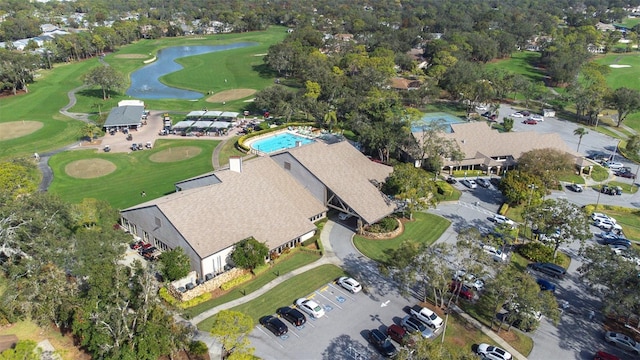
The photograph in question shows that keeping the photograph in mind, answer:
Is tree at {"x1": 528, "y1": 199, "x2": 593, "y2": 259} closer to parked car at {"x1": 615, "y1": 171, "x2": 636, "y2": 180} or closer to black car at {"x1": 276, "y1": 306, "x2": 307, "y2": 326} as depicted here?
black car at {"x1": 276, "y1": 306, "x2": 307, "y2": 326}

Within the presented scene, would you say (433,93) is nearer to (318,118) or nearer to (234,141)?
(318,118)

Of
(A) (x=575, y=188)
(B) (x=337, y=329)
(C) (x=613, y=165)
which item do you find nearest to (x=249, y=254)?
(B) (x=337, y=329)

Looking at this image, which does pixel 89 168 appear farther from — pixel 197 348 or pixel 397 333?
pixel 397 333

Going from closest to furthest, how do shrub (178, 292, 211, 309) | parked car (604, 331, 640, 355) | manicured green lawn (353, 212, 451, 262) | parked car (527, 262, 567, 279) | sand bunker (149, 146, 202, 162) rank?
parked car (604, 331, 640, 355), shrub (178, 292, 211, 309), parked car (527, 262, 567, 279), manicured green lawn (353, 212, 451, 262), sand bunker (149, 146, 202, 162)

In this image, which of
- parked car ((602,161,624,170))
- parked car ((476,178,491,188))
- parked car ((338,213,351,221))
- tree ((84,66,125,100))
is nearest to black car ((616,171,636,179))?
parked car ((602,161,624,170))

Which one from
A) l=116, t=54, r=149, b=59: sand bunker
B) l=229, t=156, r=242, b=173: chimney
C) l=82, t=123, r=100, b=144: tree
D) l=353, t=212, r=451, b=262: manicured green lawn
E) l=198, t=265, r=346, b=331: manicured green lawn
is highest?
l=229, t=156, r=242, b=173: chimney

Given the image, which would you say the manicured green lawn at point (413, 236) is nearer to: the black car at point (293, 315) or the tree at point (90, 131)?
the black car at point (293, 315)
